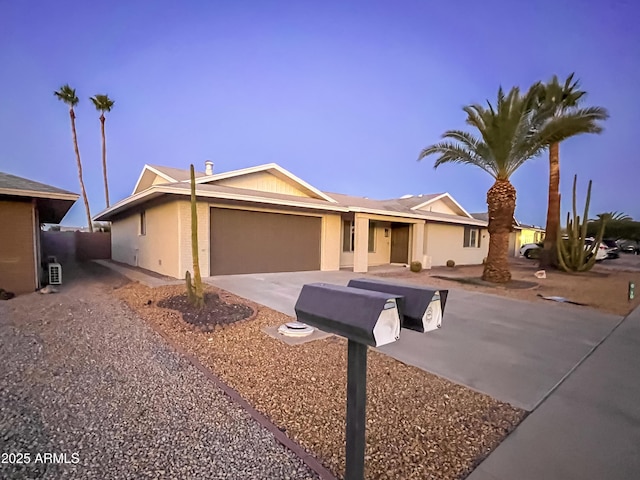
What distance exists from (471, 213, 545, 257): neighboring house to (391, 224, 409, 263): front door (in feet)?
40.9

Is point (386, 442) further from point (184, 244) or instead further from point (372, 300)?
point (184, 244)

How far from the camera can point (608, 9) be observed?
1090cm

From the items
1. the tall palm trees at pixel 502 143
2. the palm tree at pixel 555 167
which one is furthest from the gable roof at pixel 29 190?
the palm tree at pixel 555 167

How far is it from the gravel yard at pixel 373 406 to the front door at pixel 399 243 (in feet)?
44.9

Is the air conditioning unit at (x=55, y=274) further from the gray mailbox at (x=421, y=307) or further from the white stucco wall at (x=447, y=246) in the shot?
the white stucco wall at (x=447, y=246)

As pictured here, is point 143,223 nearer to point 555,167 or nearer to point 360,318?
point 360,318

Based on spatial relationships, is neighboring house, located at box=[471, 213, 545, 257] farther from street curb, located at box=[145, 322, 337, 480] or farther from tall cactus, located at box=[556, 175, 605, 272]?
street curb, located at box=[145, 322, 337, 480]

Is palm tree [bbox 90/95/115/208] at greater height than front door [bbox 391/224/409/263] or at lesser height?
greater

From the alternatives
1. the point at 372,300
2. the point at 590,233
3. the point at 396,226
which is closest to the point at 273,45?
the point at 396,226

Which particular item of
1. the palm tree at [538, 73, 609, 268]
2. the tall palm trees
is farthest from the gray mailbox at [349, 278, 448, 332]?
the palm tree at [538, 73, 609, 268]

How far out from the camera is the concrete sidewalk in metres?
2.26

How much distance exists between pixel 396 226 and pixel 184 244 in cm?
1220

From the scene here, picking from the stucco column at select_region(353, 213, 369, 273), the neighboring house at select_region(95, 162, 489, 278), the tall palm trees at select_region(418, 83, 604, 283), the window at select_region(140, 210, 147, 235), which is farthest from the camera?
the stucco column at select_region(353, 213, 369, 273)

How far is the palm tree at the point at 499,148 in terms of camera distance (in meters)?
10.9
